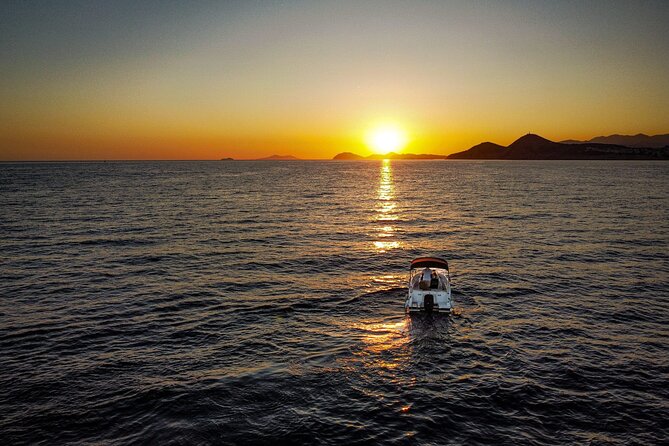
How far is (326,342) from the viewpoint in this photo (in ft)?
78.6

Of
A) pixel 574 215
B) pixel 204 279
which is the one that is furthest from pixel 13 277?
pixel 574 215

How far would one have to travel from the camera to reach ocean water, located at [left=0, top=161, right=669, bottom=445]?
55.3 ft

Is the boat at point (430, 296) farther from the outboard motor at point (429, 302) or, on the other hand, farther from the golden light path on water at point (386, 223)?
the golden light path on water at point (386, 223)

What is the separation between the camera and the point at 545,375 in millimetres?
20547

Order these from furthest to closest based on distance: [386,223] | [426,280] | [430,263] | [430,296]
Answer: [386,223] → [430,263] → [426,280] → [430,296]

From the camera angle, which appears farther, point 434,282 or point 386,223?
point 386,223

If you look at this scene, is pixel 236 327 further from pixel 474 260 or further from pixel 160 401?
pixel 474 260

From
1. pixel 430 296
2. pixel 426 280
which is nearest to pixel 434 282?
pixel 426 280

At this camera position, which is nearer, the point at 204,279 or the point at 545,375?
the point at 545,375

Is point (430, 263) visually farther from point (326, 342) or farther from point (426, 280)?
point (326, 342)

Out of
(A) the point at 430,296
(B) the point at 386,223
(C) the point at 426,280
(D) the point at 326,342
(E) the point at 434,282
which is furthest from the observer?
(B) the point at 386,223

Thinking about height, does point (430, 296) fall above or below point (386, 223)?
above

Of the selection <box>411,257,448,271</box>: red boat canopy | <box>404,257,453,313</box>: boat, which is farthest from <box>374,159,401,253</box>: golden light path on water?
<box>404,257,453,313</box>: boat

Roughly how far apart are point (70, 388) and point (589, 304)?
31478 millimetres
